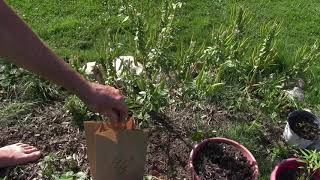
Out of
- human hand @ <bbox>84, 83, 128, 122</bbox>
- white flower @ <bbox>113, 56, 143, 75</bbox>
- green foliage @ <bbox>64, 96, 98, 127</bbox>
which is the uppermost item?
human hand @ <bbox>84, 83, 128, 122</bbox>

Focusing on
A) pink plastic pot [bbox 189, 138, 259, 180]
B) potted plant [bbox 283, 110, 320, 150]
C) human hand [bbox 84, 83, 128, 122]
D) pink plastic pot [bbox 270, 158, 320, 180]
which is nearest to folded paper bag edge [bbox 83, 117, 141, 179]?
human hand [bbox 84, 83, 128, 122]

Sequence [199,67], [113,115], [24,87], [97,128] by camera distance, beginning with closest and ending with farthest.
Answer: [113,115] < [97,128] < [24,87] < [199,67]

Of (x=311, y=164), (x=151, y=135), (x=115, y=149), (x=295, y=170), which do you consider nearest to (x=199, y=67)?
(x=151, y=135)

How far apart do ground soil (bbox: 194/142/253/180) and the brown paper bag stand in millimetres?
459

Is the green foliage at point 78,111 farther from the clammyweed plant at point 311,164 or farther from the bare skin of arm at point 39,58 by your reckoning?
the clammyweed plant at point 311,164

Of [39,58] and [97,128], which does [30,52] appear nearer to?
[39,58]

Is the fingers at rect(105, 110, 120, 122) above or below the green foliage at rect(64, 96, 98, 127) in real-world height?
above

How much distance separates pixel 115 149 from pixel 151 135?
887 mm

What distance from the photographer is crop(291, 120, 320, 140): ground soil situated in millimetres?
3041

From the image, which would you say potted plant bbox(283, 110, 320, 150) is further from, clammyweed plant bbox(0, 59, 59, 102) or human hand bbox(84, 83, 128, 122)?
clammyweed plant bbox(0, 59, 59, 102)

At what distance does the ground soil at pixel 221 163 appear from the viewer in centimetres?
267

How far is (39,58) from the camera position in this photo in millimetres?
1829

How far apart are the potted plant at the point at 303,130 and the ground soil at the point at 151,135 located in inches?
7.2

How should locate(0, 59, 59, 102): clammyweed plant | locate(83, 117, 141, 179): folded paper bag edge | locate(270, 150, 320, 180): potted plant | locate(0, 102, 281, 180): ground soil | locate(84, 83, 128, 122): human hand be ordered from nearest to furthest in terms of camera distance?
1. locate(84, 83, 128, 122): human hand
2. locate(83, 117, 141, 179): folded paper bag edge
3. locate(270, 150, 320, 180): potted plant
4. locate(0, 102, 281, 180): ground soil
5. locate(0, 59, 59, 102): clammyweed plant
